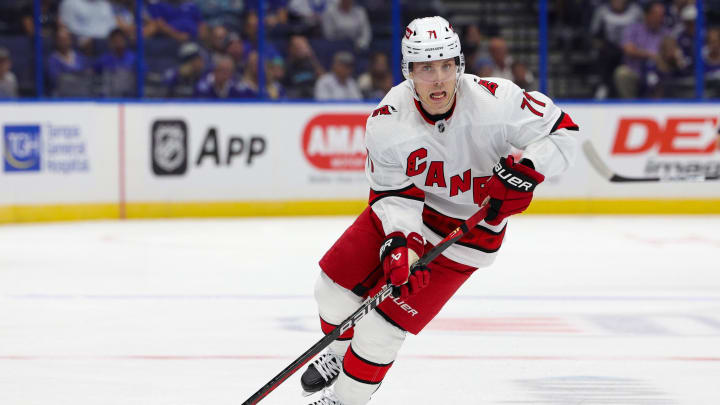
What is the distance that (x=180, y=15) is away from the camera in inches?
350

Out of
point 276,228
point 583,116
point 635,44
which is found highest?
point 635,44

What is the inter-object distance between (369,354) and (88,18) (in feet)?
21.1

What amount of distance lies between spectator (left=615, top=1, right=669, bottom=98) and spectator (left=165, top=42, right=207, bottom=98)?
3.46 m

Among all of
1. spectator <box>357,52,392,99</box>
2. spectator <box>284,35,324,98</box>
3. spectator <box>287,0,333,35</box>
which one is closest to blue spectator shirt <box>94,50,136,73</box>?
spectator <box>284,35,324,98</box>

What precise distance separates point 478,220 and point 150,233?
5054 mm

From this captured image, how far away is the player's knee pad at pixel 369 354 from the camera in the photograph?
2.98 meters

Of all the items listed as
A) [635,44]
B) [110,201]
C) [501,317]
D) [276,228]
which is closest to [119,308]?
[501,317]

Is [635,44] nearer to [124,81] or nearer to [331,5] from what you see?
[331,5]

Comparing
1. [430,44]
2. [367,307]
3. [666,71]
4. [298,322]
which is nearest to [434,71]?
[430,44]

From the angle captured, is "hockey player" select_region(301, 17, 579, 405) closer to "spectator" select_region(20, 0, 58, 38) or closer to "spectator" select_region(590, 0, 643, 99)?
"spectator" select_region(20, 0, 58, 38)

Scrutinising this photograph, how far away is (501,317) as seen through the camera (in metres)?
4.77

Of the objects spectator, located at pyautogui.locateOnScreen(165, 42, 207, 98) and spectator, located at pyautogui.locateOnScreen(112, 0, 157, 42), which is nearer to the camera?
spectator, located at pyautogui.locateOnScreen(112, 0, 157, 42)

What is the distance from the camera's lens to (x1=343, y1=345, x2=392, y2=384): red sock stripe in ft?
9.78

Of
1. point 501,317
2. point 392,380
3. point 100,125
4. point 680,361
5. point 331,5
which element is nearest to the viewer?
point 392,380
